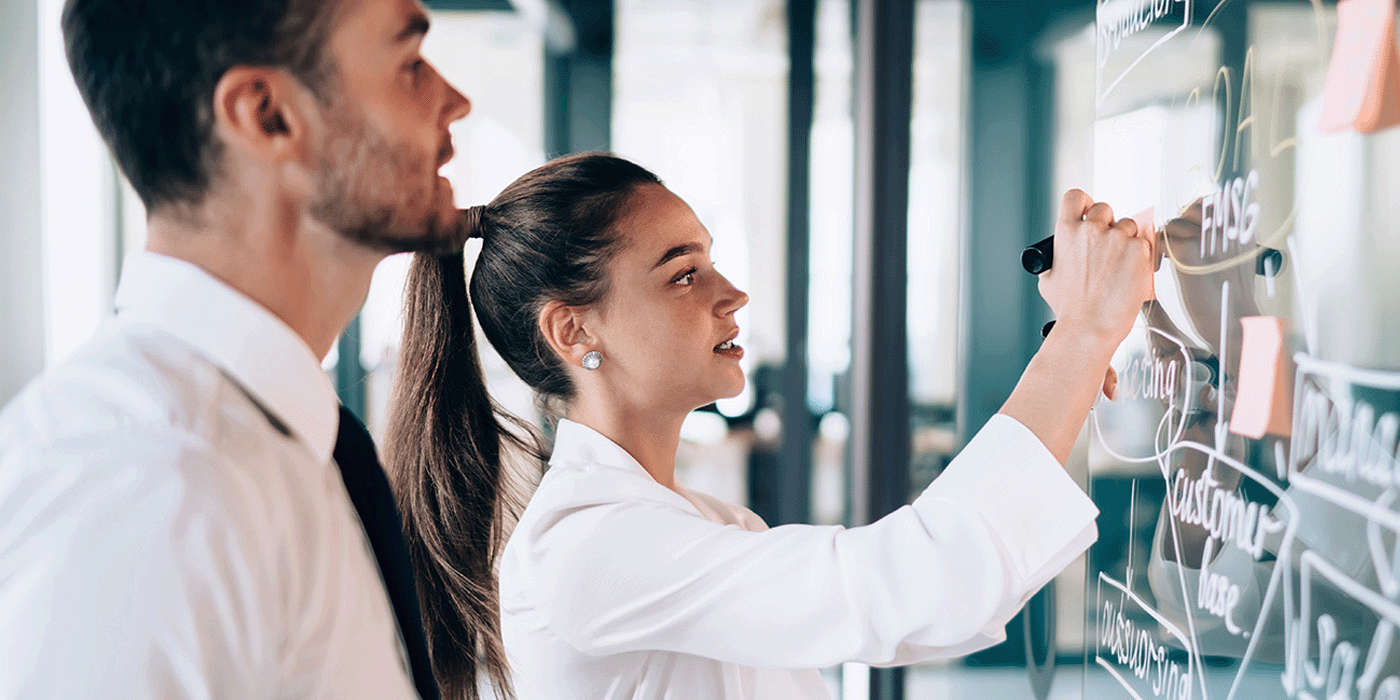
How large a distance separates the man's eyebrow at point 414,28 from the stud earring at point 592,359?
484mm

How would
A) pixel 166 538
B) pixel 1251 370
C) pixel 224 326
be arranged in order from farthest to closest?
1. pixel 1251 370
2. pixel 224 326
3. pixel 166 538

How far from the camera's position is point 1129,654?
36.3 inches

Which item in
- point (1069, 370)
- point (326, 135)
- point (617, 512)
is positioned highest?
point (326, 135)

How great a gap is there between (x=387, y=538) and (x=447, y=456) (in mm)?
462

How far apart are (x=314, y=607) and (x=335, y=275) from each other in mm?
232

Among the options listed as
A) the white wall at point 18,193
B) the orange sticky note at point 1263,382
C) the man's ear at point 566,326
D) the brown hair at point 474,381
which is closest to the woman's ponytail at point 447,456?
the brown hair at point 474,381

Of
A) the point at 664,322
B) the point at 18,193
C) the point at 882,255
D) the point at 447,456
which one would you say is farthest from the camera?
the point at 18,193

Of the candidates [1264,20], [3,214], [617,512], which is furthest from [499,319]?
[3,214]

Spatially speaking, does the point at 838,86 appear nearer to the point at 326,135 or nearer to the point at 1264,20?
the point at 1264,20

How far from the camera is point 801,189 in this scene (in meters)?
2.74

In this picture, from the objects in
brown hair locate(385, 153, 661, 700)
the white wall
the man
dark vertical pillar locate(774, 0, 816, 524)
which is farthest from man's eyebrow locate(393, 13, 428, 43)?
dark vertical pillar locate(774, 0, 816, 524)

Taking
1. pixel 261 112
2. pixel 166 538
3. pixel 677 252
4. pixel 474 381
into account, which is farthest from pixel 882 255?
pixel 166 538

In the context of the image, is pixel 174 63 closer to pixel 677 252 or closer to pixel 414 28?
pixel 414 28

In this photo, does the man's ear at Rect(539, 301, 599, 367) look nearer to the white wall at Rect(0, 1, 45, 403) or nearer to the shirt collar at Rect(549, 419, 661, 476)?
the shirt collar at Rect(549, 419, 661, 476)
